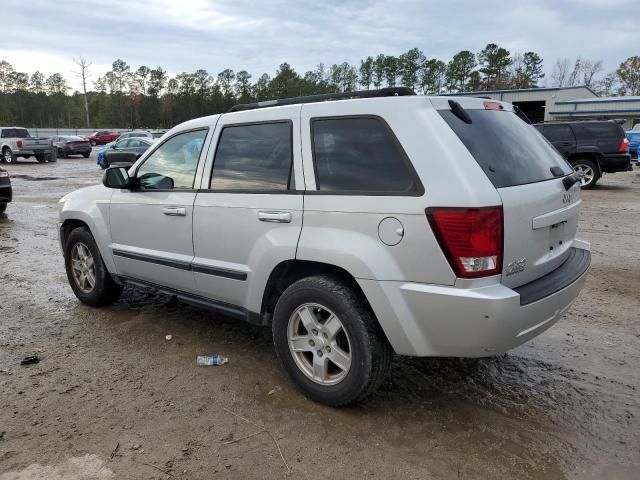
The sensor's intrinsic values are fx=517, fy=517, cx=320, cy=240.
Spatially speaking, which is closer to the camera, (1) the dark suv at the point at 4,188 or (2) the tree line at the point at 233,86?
(1) the dark suv at the point at 4,188

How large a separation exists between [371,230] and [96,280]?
3271 millimetres

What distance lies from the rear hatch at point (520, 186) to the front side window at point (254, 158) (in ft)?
3.53

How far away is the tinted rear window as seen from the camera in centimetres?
288

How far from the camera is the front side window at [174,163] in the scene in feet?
13.5

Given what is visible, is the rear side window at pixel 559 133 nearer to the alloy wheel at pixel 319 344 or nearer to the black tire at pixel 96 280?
the black tire at pixel 96 280

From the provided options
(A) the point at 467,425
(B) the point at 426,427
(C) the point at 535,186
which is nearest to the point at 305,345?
(B) the point at 426,427

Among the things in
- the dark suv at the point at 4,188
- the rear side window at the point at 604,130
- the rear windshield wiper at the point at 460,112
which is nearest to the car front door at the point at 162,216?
the rear windshield wiper at the point at 460,112

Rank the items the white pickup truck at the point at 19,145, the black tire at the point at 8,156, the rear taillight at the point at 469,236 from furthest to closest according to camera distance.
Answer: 1. the black tire at the point at 8,156
2. the white pickup truck at the point at 19,145
3. the rear taillight at the point at 469,236

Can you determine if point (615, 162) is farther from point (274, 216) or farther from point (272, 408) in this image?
point (272, 408)

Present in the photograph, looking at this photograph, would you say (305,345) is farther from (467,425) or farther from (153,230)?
(153,230)

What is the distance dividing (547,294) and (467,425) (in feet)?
2.98

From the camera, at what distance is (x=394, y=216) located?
2.82 m

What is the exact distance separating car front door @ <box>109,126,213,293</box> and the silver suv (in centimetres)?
2

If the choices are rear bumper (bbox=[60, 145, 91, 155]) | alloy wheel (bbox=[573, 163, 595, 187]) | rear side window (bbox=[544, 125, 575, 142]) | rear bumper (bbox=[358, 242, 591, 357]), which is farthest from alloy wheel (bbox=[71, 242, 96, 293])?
rear bumper (bbox=[60, 145, 91, 155])
